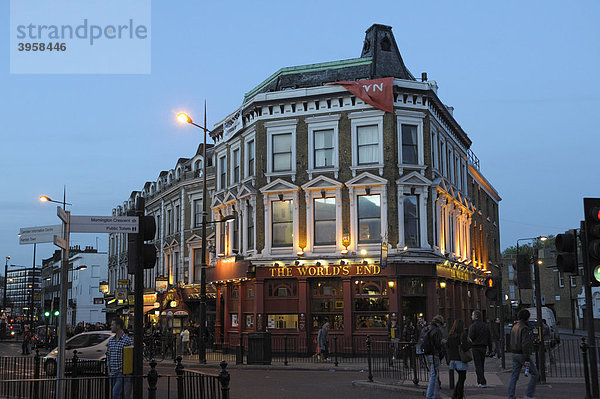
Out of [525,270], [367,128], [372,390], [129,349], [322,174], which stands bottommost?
[372,390]

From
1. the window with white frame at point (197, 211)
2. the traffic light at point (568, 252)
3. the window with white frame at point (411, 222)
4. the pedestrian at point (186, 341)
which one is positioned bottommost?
the pedestrian at point (186, 341)

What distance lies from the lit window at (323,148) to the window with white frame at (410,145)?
3.45 metres

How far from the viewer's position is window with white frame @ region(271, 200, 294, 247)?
32438 mm

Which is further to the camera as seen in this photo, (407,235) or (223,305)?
(223,305)

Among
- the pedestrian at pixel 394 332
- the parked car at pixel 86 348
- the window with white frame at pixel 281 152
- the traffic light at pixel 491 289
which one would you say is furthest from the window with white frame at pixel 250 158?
the traffic light at pixel 491 289

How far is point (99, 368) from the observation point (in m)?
17.1

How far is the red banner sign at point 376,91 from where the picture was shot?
30797mm

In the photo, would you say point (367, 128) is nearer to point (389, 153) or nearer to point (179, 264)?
point (389, 153)

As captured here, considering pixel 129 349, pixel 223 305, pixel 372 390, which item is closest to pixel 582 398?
pixel 372 390

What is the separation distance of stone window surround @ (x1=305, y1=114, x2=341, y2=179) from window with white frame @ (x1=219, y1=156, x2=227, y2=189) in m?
7.29

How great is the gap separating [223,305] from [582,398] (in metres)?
25.8

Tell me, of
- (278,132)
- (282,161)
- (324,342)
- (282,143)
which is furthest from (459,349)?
(278,132)

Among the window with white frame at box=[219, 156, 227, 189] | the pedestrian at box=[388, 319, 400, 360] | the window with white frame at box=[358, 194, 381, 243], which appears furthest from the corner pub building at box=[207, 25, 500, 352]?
the window with white frame at box=[219, 156, 227, 189]

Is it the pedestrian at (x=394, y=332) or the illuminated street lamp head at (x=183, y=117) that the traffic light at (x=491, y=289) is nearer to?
the pedestrian at (x=394, y=332)
